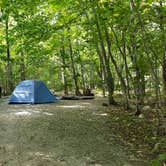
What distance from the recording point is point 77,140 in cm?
757

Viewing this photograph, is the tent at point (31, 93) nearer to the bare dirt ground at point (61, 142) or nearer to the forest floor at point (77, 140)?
the forest floor at point (77, 140)

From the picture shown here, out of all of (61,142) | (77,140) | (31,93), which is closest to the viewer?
(61,142)

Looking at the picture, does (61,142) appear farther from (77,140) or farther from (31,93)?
(31,93)

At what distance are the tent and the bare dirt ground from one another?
4.76 metres

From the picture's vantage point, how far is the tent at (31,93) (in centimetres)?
1551

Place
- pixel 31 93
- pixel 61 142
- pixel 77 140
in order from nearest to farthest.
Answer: pixel 61 142 < pixel 77 140 < pixel 31 93

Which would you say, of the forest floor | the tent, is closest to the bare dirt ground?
the forest floor

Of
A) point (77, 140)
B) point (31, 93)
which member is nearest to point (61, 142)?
point (77, 140)

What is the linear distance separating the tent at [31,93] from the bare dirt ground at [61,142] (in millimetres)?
4763

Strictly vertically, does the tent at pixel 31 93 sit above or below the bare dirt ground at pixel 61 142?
above

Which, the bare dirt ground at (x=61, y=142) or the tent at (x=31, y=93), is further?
the tent at (x=31, y=93)

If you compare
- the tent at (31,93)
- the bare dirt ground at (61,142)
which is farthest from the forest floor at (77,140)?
the tent at (31,93)

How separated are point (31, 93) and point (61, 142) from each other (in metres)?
8.61

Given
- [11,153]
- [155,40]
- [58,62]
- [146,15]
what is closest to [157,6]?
[146,15]
